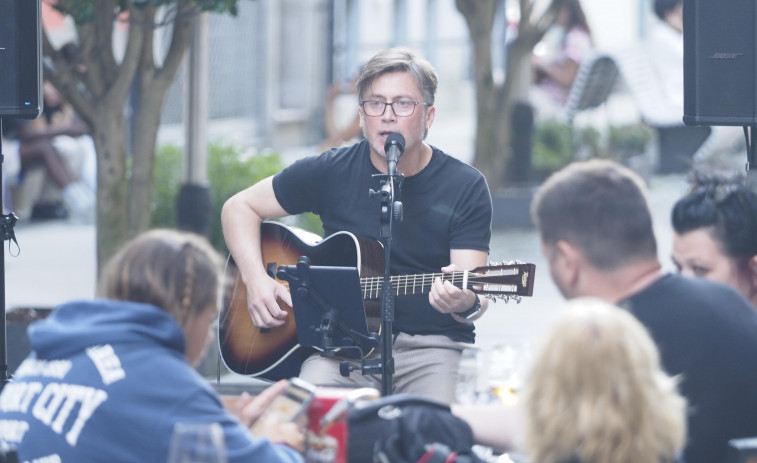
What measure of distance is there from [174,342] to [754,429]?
1376 millimetres

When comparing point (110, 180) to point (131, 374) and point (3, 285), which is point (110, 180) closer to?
point (3, 285)

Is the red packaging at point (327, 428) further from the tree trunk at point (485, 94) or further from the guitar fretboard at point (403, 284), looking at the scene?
the tree trunk at point (485, 94)

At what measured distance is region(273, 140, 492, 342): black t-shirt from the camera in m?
4.36

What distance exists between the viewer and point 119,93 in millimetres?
6754

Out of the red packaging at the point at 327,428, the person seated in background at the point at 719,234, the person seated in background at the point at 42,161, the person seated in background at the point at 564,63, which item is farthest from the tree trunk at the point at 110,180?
the person seated in background at the point at 564,63

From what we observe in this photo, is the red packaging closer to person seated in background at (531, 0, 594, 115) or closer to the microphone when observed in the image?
the microphone

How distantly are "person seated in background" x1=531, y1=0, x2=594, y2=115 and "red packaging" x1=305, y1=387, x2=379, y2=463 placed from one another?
17.1 metres

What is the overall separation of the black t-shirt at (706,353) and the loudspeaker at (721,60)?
66.3 inches

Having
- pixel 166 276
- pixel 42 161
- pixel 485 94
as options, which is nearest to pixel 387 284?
pixel 166 276

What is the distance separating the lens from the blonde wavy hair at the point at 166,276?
280 cm

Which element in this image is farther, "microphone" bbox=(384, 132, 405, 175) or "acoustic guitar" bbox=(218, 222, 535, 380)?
"microphone" bbox=(384, 132, 405, 175)

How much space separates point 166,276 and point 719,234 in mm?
1628

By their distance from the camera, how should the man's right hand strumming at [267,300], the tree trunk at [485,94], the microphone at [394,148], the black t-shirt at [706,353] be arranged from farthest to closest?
1. the tree trunk at [485,94]
2. the man's right hand strumming at [267,300]
3. the microphone at [394,148]
4. the black t-shirt at [706,353]

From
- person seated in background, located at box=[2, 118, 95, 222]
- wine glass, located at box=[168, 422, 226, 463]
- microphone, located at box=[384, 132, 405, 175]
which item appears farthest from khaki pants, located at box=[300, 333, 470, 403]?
person seated in background, located at box=[2, 118, 95, 222]
